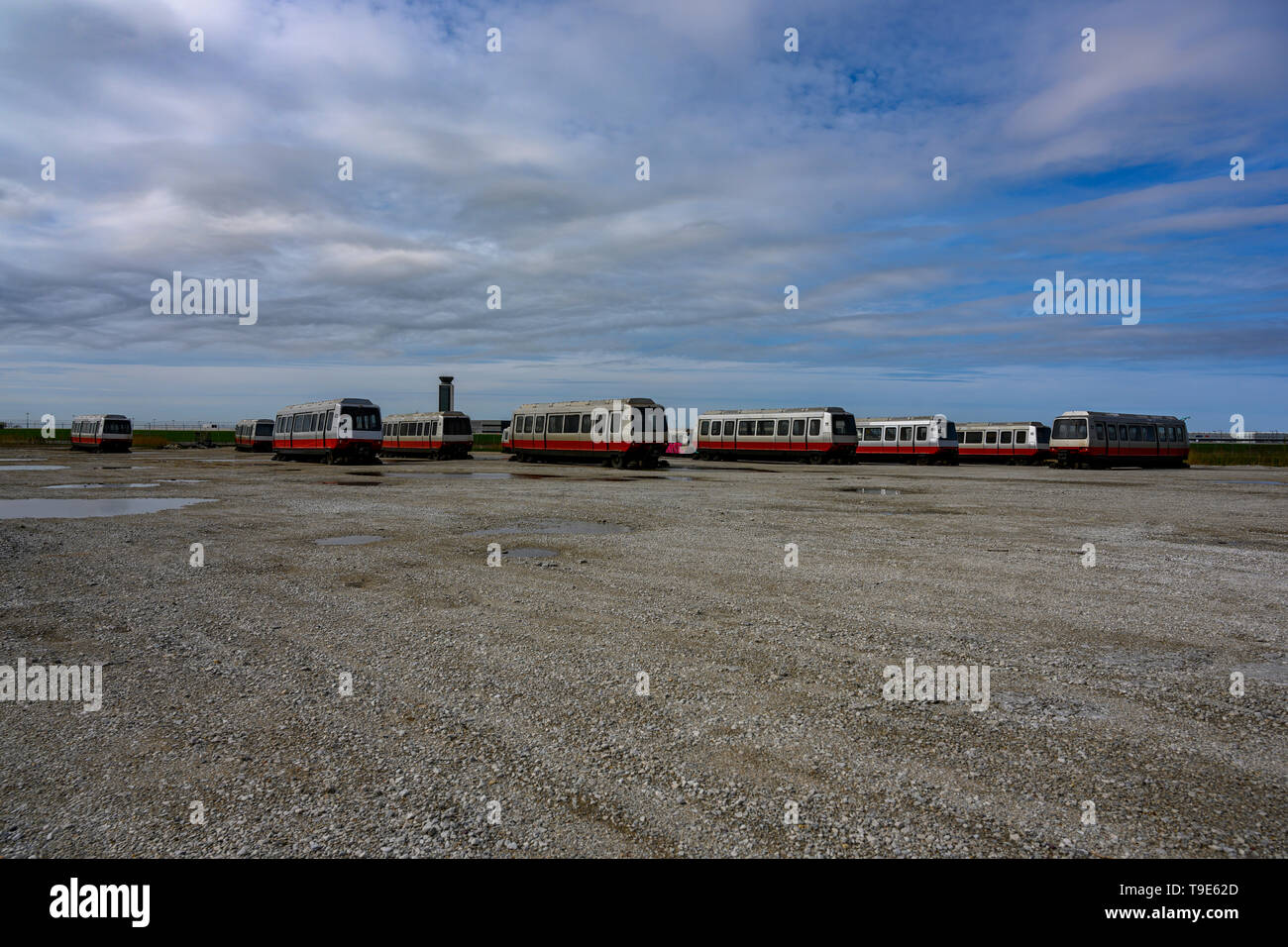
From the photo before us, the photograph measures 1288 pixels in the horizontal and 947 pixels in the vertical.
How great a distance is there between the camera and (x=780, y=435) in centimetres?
4491

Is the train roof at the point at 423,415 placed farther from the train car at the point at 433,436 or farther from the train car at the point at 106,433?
the train car at the point at 106,433

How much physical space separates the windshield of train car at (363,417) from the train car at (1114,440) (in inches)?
1486

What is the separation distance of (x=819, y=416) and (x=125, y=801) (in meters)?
41.8

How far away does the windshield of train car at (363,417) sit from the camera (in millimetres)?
36469

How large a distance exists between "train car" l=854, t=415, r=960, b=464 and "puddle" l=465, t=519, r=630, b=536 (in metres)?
34.0

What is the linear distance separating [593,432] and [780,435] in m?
13.8

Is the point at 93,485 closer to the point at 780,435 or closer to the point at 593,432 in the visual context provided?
the point at 593,432

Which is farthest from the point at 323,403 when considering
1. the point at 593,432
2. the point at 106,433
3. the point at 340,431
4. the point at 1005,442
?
the point at 1005,442

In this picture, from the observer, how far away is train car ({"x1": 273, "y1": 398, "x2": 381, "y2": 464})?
1438 inches

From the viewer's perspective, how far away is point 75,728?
167 inches

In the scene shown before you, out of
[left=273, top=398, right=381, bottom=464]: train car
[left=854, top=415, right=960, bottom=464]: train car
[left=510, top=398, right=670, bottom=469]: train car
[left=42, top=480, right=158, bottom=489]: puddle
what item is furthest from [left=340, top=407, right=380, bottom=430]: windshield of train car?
[left=854, top=415, right=960, bottom=464]: train car

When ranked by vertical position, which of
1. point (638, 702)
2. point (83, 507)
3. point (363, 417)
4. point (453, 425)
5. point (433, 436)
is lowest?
point (638, 702)
